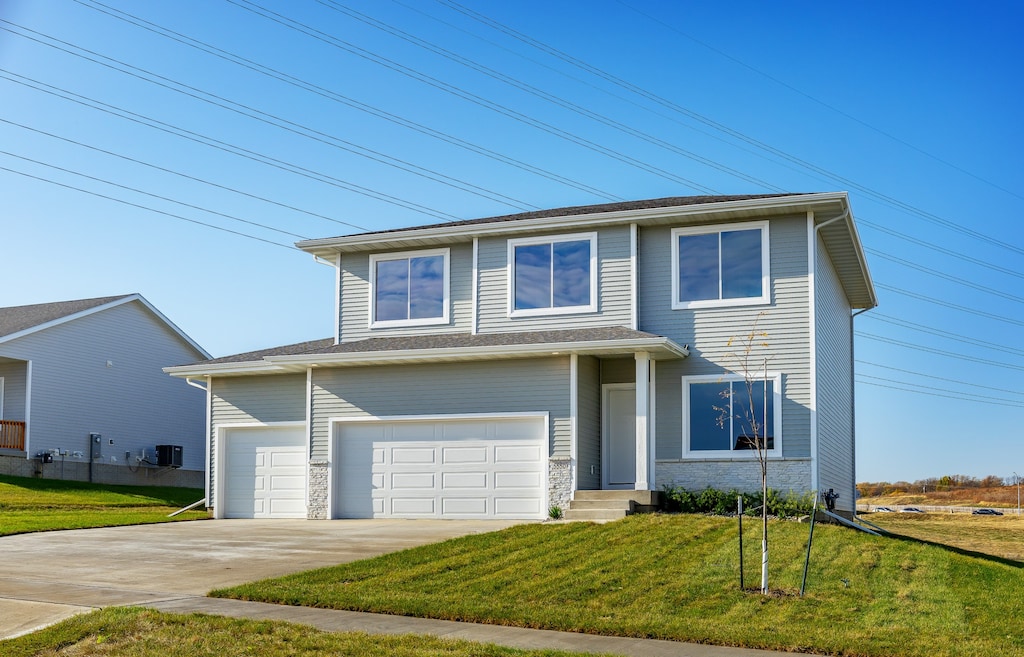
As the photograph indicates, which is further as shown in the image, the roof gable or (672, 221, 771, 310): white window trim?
the roof gable

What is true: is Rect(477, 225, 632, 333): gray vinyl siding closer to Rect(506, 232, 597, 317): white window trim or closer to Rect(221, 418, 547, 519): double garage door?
Rect(506, 232, 597, 317): white window trim

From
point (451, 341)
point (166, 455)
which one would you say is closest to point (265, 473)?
point (451, 341)

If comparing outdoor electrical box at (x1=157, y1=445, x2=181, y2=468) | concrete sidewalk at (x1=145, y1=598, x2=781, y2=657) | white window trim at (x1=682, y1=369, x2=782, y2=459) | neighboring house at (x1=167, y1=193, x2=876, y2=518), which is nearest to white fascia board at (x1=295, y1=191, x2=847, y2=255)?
neighboring house at (x1=167, y1=193, x2=876, y2=518)

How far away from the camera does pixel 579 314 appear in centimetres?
2125

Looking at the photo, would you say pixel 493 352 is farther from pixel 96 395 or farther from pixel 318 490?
pixel 96 395

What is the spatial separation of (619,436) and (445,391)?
11.9 ft

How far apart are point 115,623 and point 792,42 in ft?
60.3

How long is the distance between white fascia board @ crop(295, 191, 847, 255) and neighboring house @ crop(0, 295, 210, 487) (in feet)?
44.4

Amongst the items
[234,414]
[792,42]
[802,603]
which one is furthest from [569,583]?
[792,42]

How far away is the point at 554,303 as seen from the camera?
2155 centimetres

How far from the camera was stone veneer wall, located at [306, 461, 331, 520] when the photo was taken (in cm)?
2162

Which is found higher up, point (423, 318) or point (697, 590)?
point (423, 318)

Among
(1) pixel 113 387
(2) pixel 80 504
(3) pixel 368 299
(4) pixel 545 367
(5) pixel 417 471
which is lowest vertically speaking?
(2) pixel 80 504

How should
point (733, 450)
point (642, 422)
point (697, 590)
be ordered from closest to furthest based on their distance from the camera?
1. point (697, 590)
2. point (642, 422)
3. point (733, 450)
